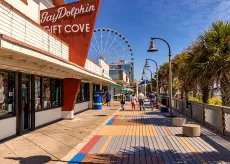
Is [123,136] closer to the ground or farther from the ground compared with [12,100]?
closer to the ground

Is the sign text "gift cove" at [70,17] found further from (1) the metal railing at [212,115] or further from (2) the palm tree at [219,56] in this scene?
(1) the metal railing at [212,115]

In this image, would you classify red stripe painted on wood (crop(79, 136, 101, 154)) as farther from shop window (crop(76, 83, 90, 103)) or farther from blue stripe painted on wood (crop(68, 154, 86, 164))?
shop window (crop(76, 83, 90, 103))

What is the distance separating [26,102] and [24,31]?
334cm

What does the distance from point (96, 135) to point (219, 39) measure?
7.79 metres

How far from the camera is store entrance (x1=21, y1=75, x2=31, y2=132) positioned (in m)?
10.3

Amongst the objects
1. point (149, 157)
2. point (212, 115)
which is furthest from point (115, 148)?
point (212, 115)

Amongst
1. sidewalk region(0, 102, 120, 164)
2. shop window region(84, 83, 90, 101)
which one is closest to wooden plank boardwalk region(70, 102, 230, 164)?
sidewalk region(0, 102, 120, 164)

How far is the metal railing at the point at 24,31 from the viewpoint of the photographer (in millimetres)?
6965

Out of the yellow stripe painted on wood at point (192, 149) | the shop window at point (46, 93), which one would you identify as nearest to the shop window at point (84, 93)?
the shop window at point (46, 93)

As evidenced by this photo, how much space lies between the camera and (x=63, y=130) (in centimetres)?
1095

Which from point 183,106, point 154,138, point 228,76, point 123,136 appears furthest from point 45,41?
point 183,106

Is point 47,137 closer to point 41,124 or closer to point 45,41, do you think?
point 41,124

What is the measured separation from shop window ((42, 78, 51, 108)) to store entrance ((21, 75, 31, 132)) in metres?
1.80

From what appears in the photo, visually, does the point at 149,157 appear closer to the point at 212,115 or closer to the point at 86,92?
the point at 212,115
